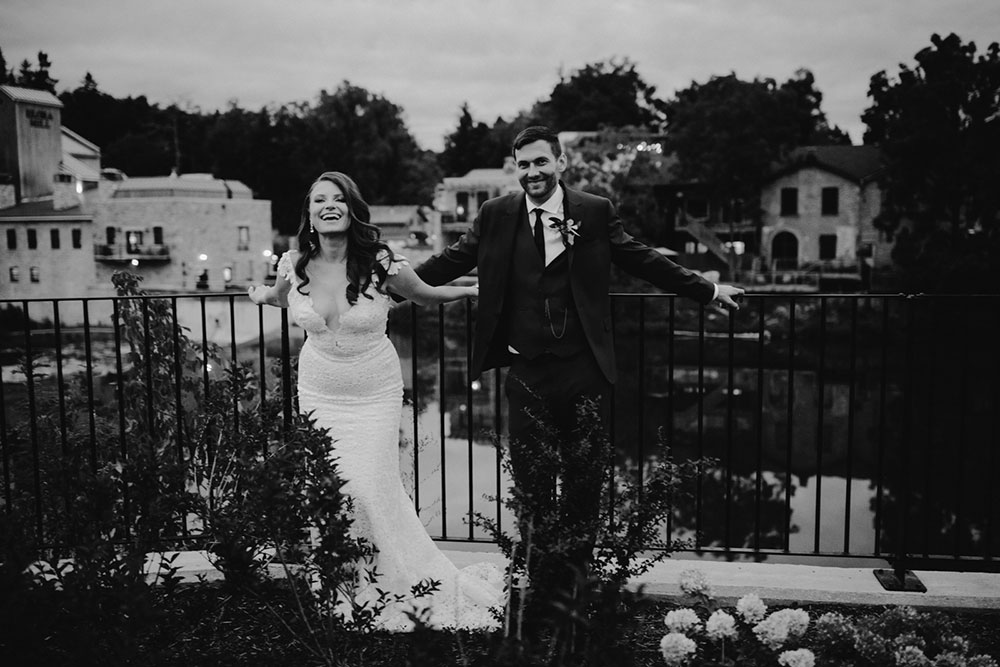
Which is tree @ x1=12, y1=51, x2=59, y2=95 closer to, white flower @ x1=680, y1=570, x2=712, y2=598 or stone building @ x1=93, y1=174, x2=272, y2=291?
stone building @ x1=93, y1=174, x2=272, y2=291

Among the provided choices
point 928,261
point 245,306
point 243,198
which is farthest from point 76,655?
point 243,198

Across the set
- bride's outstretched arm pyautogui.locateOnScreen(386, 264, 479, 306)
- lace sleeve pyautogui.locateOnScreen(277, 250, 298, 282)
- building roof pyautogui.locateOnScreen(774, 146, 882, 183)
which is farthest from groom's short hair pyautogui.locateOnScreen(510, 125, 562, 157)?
building roof pyautogui.locateOnScreen(774, 146, 882, 183)

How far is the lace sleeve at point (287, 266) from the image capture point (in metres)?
3.23

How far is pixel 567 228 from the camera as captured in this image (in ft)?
9.36

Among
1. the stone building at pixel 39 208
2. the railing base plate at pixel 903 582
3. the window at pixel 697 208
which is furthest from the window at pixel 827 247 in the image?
the railing base plate at pixel 903 582

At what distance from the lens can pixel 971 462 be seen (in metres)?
17.0

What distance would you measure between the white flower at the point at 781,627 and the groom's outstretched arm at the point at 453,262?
168cm

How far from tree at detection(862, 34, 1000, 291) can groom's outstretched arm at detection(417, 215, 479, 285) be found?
87.9 feet

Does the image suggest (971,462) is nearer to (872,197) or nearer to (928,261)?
(928,261)

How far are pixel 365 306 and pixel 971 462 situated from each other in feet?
57.4

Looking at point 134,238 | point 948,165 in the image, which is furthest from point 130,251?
point 948,165

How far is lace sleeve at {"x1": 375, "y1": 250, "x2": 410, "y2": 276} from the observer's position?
10.2ft

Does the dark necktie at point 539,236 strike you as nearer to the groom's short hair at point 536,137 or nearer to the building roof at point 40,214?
the groom's short hair at point 536,137

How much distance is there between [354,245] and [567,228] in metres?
0.86
